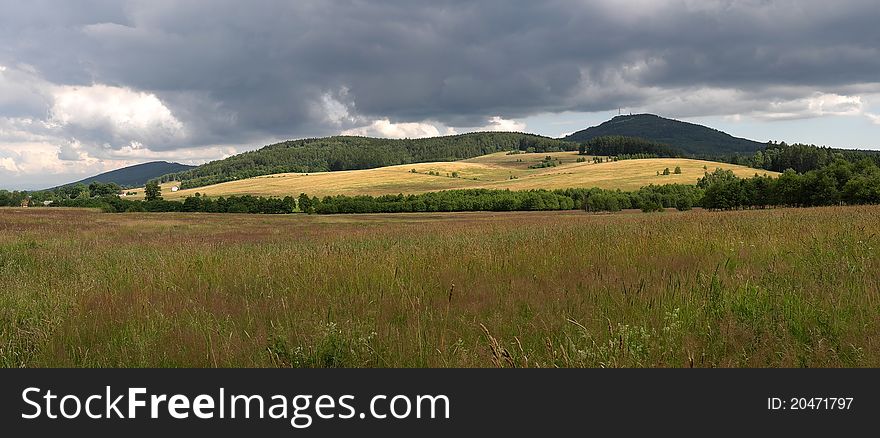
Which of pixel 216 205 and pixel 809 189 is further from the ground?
pixel 216 205

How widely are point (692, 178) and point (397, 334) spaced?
14584 cm

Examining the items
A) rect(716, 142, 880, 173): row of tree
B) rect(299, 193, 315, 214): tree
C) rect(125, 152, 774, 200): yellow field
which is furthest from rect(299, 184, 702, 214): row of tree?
rect(716, 142, 880, 173): row of tree

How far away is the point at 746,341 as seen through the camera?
4.32 meters

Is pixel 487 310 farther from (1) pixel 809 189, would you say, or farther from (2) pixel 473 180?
(2) pixel 473 180

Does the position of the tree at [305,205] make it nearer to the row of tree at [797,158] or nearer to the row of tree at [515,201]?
the row of tree at [515,201]

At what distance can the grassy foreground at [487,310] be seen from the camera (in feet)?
14.0

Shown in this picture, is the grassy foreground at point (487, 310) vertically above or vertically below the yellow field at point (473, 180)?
below

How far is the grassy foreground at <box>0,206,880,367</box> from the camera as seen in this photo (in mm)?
4258

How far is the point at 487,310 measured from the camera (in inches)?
221

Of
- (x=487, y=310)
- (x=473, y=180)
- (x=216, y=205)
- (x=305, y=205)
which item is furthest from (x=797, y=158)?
(x=487, y=310)

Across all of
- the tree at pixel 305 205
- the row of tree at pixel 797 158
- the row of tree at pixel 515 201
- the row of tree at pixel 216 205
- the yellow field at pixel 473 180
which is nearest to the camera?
the row of tree at pixel 216 205

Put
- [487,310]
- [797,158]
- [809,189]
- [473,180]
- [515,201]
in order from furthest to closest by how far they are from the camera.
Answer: [473,180], [797,158], [515,201], [809,189], [487,310]

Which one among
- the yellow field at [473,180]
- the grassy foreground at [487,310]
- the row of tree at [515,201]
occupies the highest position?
the yellow field at [473,180]

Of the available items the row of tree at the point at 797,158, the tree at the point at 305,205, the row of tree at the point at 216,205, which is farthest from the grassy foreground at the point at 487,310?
the row of tree at the point at 797,158
